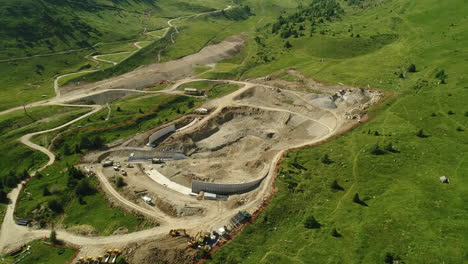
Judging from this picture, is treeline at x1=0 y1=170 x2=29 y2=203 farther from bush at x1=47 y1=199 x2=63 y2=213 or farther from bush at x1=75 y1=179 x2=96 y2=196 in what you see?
bush at x1=75 y1=179 x2=96 y2=196

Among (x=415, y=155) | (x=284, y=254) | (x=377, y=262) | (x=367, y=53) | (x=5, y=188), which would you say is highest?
(x=367, y=53)

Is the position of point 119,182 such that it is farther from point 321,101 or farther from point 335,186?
point 321,101

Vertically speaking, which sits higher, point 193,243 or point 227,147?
point 193,243

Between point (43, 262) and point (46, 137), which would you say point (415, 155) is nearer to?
point (43, 262)

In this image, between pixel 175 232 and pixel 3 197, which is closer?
pixel 175 232

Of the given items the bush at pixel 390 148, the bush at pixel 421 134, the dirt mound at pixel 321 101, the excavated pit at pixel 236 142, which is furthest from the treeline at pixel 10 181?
the bush at pixel 421 134

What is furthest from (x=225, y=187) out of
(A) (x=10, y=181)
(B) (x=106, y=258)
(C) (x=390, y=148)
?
(A) (x=10, y=181)

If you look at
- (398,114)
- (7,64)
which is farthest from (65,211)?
(7,64)

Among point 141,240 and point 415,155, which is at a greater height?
point 415,155
